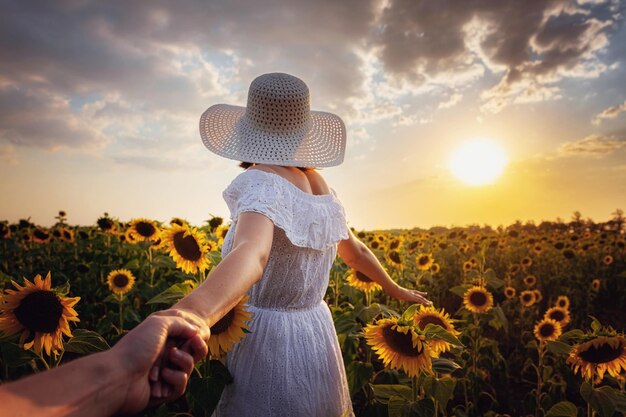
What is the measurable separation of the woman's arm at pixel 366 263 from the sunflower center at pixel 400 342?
43 centimetres

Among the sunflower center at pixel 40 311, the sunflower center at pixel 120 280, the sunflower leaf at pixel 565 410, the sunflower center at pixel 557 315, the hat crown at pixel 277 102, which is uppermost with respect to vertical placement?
the hat crown at pixel 277 102

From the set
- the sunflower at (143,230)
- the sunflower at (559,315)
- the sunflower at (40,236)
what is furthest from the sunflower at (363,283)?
the sunflower at (40,236)

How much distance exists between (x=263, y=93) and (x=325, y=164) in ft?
1.47

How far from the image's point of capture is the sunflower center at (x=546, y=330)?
12.2 feet

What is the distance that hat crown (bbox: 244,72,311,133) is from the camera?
172 centimetres

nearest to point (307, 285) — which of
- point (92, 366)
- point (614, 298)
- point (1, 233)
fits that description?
point (92, 366)

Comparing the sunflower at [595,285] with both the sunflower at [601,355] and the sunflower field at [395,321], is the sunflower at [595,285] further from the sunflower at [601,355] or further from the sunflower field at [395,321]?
the sunflower at [601,355]

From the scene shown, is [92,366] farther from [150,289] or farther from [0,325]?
[150,289]

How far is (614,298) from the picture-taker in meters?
7.86

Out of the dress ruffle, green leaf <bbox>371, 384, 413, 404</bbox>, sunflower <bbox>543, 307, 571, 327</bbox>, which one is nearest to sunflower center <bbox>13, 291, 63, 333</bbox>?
the dress ruffle

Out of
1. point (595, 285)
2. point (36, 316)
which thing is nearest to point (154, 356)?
point (36, 316)

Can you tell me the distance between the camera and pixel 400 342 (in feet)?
6.13

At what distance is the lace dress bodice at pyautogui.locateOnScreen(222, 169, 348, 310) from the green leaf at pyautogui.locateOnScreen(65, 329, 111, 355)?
626 mm

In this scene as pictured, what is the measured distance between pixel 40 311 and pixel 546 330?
395cm
